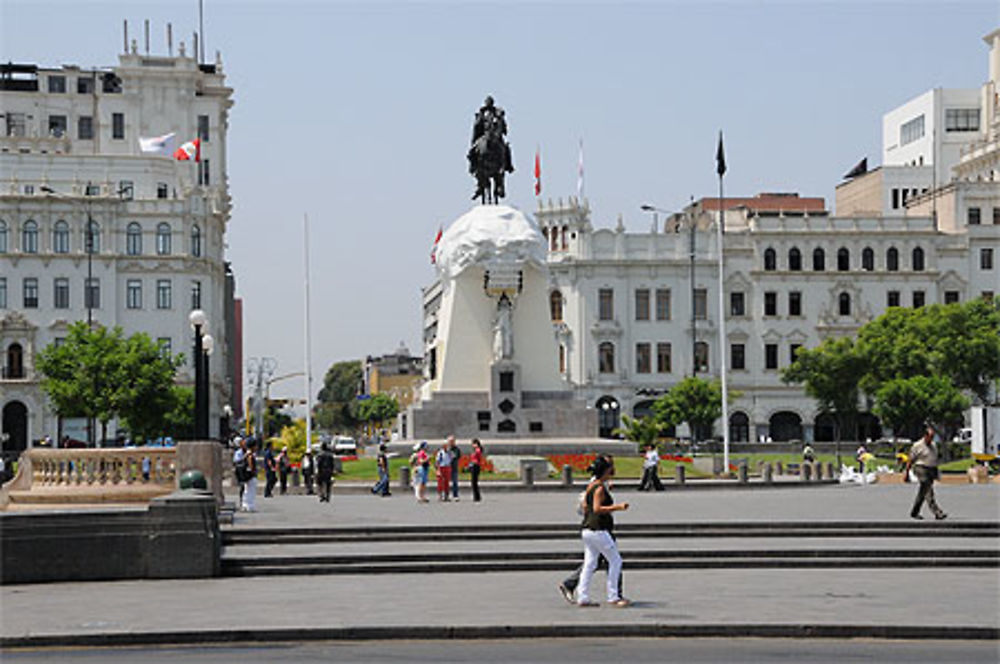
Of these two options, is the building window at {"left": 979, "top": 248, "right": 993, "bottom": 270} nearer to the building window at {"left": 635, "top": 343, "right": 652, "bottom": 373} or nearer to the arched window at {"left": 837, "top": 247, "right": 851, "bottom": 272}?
the arched window at {"left": 837, "top": 247, "right": 851, "bottom": 272}

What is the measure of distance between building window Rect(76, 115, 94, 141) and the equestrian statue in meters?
62.7

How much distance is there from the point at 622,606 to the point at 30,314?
287 feet

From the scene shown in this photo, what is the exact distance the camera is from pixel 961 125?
118 meters

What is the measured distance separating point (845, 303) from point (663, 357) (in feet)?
38.8

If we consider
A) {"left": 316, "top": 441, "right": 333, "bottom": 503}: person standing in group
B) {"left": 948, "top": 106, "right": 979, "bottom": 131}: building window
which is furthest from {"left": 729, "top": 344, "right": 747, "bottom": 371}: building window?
{"left": 316, "top": 441, "right": 333, "bottom": 503}: person standing in group

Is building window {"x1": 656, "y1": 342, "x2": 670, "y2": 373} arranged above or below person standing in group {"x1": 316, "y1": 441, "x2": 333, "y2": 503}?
above

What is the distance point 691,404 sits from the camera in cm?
9175

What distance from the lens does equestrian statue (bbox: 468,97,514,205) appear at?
57250mm

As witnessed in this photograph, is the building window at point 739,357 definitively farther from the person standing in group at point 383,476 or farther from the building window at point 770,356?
the person standing in group at point 383,476

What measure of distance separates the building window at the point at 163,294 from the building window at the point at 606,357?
1037 inches

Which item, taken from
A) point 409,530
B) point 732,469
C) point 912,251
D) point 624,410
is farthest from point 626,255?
point 409,530

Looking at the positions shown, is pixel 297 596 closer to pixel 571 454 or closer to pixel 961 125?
pixel 571 454

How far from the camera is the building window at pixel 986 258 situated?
104 m

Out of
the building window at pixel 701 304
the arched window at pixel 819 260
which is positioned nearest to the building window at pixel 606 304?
the building window at pixel 701 304
